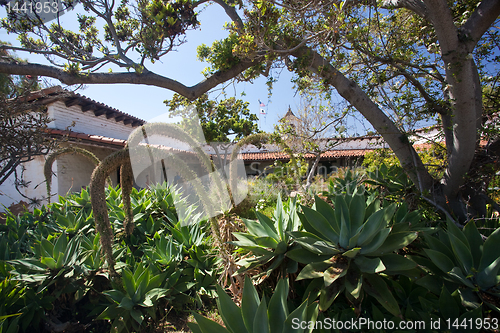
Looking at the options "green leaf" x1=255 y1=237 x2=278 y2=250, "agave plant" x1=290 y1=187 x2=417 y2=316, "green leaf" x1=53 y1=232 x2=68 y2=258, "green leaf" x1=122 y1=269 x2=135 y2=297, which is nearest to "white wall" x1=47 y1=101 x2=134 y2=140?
"green leaf" x1=53 y1=232 x2=68 y2=258

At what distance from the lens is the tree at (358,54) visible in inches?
94.3

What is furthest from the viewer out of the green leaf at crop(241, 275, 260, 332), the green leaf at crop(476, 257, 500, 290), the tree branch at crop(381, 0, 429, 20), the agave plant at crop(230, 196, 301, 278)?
the tree branch at crop(381, 0, 429, 20)

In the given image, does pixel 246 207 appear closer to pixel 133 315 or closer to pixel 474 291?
pixel 133 315

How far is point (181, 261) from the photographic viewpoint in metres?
2.62

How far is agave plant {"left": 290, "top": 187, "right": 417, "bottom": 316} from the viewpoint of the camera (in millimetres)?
1489

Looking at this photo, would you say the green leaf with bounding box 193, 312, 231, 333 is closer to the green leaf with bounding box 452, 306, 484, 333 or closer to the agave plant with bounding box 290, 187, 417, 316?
the agave plant with bounding box 290, 187, 417, 316

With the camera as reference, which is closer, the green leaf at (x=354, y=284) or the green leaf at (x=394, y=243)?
the green leaf at (x=354, y=284)

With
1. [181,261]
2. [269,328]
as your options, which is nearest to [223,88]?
[181,261]

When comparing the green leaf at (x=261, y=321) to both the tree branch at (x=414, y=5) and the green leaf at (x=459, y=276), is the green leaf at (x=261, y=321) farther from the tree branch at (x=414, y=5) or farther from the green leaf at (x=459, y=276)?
the tree branch at (x=414, y=5)

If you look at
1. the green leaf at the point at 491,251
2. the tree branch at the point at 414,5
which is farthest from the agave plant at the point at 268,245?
A: the tree branch at the point at 414,5

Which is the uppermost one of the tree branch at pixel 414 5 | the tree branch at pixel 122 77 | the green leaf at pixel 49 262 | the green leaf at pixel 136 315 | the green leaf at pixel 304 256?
the tree branch at pixel 414 5

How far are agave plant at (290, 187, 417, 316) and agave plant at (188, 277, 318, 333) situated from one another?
247 mm

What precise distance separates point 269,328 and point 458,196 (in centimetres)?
287

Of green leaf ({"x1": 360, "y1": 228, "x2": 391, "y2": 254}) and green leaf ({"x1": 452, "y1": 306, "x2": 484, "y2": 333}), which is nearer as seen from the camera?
green leaf ({"x1": 452, "y1": 306, "x2": 484, "y2": 333})
